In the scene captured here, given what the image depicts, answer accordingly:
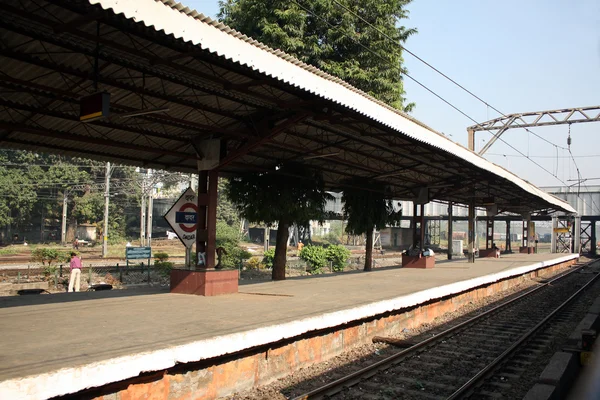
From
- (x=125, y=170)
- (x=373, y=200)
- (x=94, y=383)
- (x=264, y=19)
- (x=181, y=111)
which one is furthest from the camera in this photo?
(x=125, y=170)

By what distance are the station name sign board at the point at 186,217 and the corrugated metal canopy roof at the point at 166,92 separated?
1.10 m

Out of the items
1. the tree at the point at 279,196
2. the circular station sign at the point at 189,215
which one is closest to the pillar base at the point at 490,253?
the tree at the point at 279,196

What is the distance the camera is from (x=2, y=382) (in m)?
4.00

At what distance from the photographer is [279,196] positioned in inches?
562

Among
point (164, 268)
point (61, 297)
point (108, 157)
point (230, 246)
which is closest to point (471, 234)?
point (230, 246)

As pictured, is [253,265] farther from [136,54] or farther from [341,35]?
[136,54]

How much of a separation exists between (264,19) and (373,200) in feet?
42.1

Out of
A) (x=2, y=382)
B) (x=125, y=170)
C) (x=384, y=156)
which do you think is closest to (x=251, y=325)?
(x=2, y=382)

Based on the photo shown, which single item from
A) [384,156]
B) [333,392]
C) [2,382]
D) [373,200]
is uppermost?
[384,156]

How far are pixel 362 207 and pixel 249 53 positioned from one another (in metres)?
13.4

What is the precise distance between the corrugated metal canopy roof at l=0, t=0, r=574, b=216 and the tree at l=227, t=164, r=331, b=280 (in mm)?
437

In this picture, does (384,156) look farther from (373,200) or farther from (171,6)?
(171,6)

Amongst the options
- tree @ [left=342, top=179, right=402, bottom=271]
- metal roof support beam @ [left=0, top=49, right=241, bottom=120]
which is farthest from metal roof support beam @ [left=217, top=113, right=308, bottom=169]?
tree @ [left=342, top=179, right=402, bottom=271]

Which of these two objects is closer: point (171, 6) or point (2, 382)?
point (2, 382)
